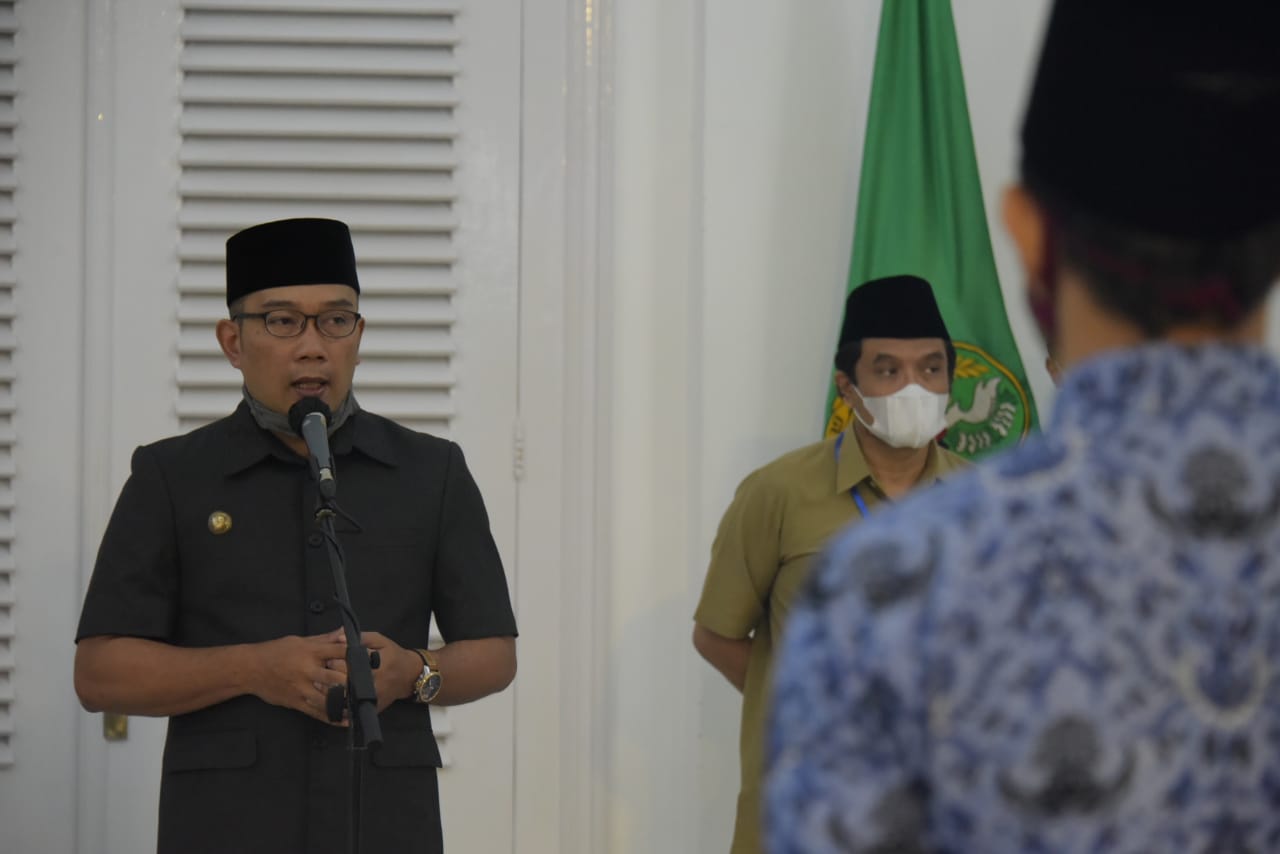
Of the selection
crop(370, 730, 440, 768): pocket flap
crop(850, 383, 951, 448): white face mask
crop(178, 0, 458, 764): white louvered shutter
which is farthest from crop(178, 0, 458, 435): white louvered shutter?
crop(370, 730, 440, 768): pocket flap

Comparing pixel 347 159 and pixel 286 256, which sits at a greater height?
pixel 347 159

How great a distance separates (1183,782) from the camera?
0.90 metres

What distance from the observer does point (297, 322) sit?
2441mm

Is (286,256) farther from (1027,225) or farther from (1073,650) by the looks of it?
(1073,650)

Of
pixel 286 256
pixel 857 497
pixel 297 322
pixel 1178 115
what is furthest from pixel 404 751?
pixel 1178 115

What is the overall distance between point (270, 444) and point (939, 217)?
5.85ft

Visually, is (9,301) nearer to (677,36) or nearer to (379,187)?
(379,187)

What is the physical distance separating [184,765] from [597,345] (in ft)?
5.53

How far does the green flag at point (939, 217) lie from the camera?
11.5ft

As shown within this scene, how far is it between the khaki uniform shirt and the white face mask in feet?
0.34

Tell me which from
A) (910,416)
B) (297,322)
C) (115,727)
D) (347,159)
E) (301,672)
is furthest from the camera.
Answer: (347,159)

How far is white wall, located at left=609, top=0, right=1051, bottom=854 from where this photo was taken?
364 centimetres

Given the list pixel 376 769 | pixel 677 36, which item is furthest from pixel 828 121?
pixel 376 769

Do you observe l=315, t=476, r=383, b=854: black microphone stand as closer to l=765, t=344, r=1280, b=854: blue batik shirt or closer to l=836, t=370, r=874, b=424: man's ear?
l=765, t=344, r=1280, b=854: blue batik shirt
